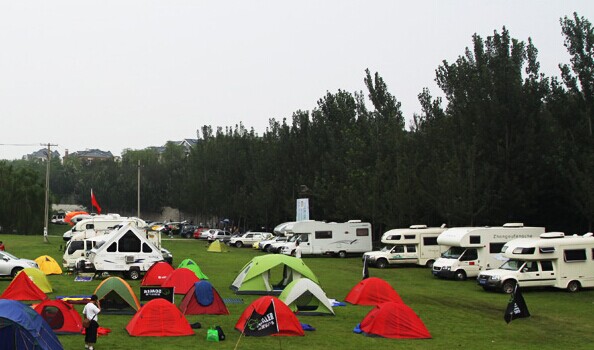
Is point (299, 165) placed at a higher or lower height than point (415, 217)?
higher

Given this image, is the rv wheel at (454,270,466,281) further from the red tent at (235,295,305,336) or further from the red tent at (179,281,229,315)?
the red tent at (235,295,305,336)

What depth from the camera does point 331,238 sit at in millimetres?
47000

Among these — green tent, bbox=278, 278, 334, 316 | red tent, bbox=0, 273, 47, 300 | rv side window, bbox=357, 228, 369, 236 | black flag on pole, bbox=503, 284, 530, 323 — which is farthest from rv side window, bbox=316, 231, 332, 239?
black flag on pole, bbox=503, 284, 530, 323

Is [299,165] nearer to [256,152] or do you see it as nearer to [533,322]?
[256,152]

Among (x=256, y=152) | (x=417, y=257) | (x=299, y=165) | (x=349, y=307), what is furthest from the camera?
(x=256, y=152)

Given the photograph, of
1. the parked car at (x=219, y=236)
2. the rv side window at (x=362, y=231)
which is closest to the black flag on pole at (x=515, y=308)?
the rv side window at (x=362, y=231)

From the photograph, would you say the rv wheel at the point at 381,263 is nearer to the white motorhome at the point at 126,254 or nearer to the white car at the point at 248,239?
the white motorhome at the point at 126,254

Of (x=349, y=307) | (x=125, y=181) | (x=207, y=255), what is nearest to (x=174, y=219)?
(x=125, y=181)

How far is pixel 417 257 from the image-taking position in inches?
1564

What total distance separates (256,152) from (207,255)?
27.9 m

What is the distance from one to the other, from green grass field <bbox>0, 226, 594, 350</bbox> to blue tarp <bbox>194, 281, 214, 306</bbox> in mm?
740

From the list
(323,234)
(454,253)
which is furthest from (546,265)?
(323,234)

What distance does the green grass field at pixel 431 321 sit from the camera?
55.8 feet

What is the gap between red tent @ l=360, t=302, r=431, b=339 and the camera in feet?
59.5
